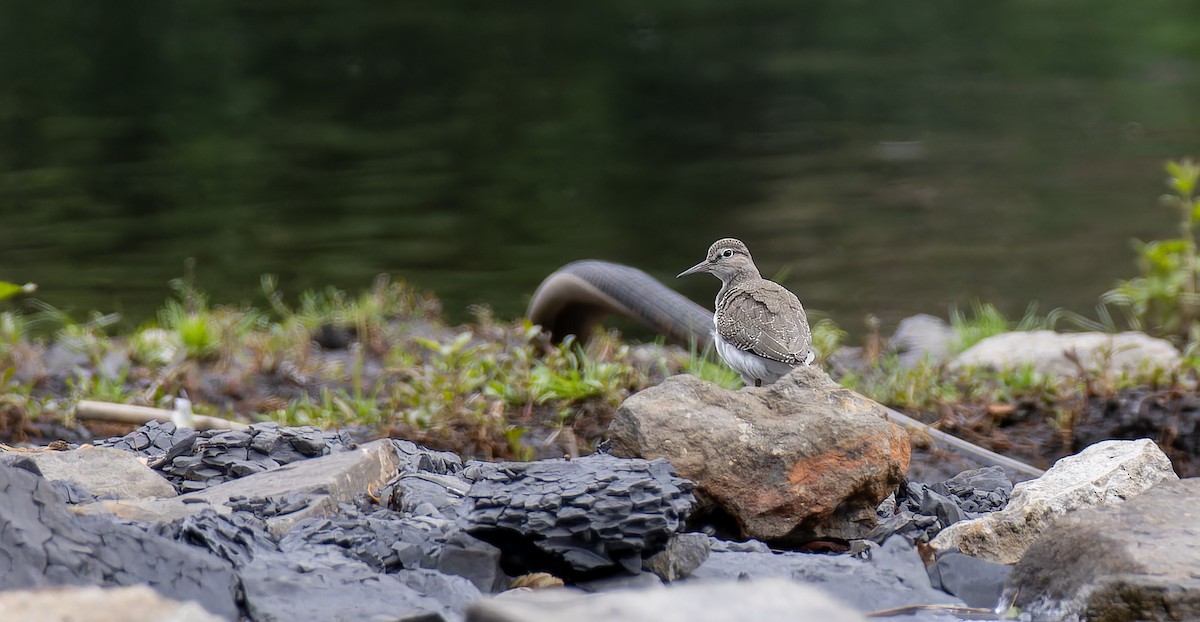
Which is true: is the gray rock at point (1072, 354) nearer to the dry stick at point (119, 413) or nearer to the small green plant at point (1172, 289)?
the small green plant at point (1172, 289)

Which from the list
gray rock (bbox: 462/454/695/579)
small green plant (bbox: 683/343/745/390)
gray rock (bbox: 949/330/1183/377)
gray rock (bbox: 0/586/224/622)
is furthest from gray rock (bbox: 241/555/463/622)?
gray rock (bbox: 949/330/1183/377)

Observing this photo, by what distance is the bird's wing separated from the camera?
4.29 m

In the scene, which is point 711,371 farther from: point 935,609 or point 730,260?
point 935,609

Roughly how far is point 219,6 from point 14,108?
9510 millimetres

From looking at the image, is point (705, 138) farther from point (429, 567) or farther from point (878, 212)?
point (429, 567)

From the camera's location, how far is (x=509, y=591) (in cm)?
325

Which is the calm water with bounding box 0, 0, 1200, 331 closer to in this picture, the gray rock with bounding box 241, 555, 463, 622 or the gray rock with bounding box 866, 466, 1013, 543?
the gray rock with bounding box 866, 466, 1013, 543

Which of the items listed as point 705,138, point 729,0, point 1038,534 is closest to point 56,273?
point 705,138

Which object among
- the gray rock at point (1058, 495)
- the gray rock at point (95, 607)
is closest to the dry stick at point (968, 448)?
the gray rock at point (1058, 495)

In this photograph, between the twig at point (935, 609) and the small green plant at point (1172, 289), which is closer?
the twig at point (935, 609)

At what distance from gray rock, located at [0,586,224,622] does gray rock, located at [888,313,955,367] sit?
5273mm

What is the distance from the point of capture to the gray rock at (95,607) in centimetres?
257

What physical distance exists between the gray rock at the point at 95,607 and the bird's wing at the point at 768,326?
2.10 meters

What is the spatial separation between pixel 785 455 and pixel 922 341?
5.17 m
